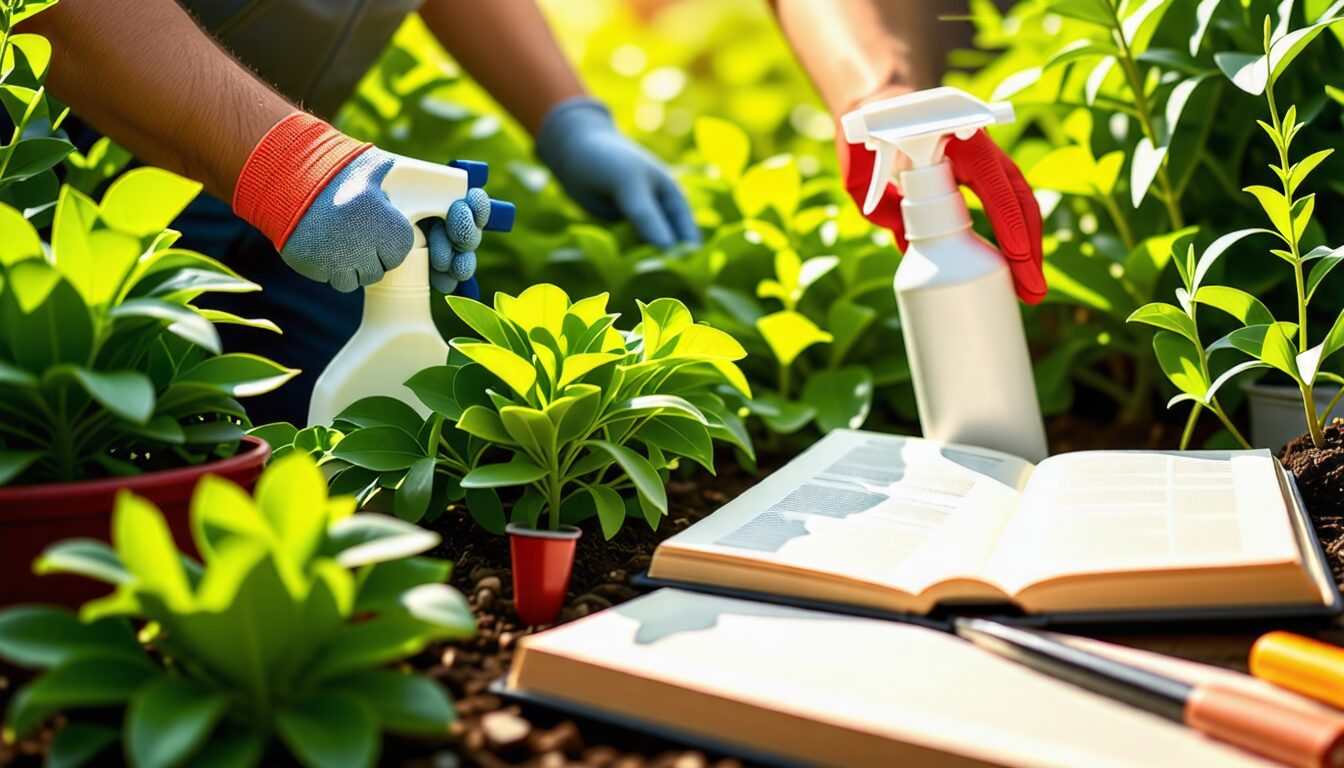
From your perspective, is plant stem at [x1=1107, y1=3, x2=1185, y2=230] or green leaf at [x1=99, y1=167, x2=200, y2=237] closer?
green leaf at [x1=99, y1=167, x2=200, y2=237]

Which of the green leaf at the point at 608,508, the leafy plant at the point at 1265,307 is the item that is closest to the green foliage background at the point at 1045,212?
the leafy plant at the point at 1265,307

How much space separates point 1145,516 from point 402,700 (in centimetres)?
53

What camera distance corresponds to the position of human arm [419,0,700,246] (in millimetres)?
1566

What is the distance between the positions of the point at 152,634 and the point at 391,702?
17 cm

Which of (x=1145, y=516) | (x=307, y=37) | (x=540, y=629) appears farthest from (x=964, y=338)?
(x=307, y=37)

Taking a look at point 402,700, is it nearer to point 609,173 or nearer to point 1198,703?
point 1198,703

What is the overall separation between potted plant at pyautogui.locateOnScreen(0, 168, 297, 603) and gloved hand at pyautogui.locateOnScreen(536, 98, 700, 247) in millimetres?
845

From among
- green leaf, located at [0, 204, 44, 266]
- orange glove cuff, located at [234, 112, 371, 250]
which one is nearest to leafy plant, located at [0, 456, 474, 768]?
green leaf, located at [0, 204, 44, 266]

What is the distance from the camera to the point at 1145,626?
714 mm

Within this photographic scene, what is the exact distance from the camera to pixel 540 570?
75cm

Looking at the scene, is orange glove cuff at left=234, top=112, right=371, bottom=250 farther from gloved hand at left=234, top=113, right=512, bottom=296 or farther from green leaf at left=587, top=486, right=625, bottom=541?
green leaf at left=587, top=486, right=625, bottom=541

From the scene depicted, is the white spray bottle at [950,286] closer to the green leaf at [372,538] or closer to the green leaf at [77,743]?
the green leaf at [372,538]

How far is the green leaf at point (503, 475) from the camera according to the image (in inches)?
30.8

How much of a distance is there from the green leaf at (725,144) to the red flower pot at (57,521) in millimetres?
1073
